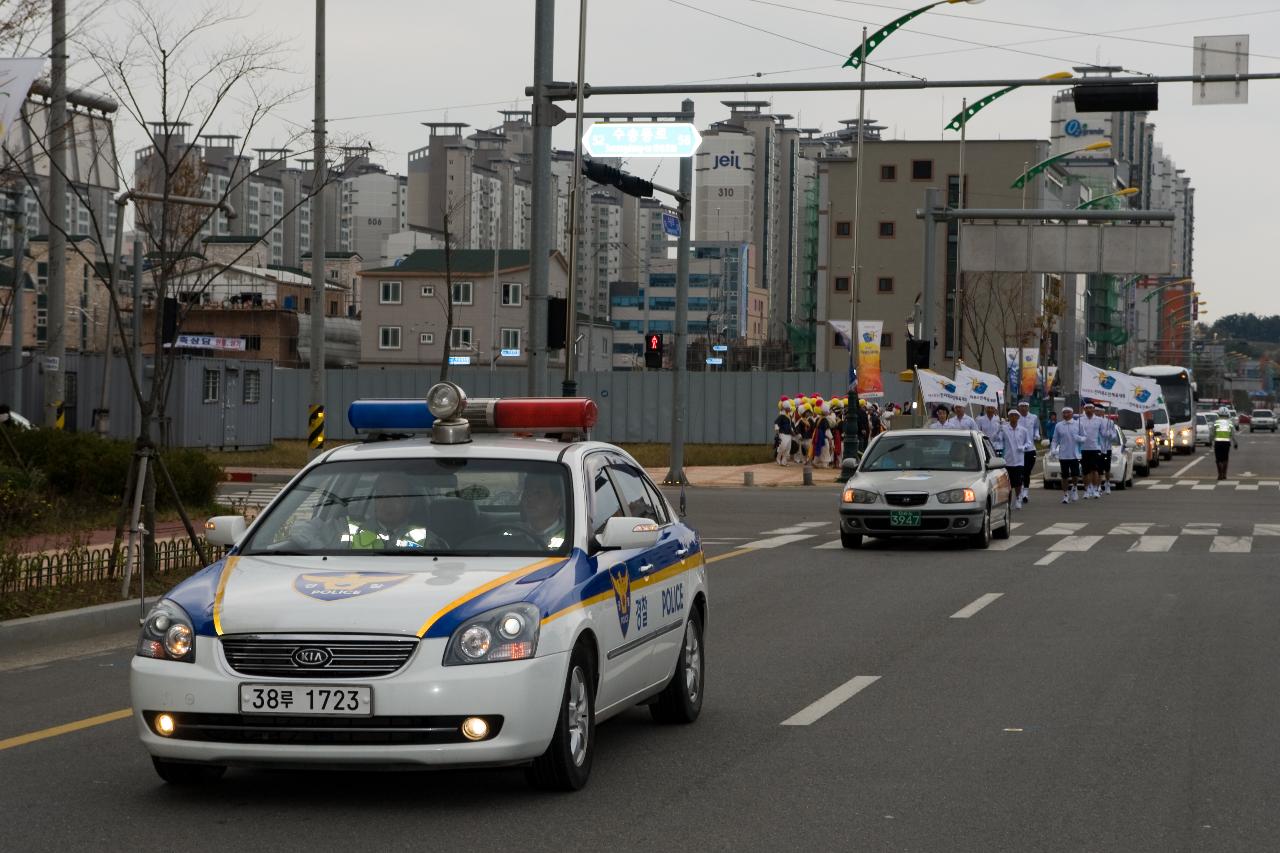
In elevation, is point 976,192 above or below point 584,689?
above

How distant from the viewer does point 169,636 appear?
7.34 m

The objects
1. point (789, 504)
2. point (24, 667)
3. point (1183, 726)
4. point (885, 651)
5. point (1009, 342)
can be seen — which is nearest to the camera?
point (1183, 726)

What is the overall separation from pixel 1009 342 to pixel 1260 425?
46.9m

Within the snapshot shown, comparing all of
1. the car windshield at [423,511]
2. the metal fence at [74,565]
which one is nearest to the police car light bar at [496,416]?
the car windshield at [423,511]

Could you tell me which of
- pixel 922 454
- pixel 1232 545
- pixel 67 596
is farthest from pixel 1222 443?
pixel 67 596

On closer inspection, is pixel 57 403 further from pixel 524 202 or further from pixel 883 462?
pixel 524 202

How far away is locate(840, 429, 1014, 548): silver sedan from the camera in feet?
74.5

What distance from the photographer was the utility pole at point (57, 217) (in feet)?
68.0

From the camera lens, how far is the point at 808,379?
65.6 m

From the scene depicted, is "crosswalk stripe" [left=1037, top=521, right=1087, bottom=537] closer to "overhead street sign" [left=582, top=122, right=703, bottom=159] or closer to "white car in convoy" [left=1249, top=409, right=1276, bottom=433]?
"overhead street sign" [left=582, top=122, right=703, bottom=159]

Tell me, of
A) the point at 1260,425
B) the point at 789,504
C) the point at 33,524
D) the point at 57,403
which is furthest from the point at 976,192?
the point at 33,524

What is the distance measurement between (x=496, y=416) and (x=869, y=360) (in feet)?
134


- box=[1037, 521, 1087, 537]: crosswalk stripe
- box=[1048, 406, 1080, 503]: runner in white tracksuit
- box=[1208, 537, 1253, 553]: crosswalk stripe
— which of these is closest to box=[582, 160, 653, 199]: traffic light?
box=[1037, 521, 1087, 537]: crosswalk stripe

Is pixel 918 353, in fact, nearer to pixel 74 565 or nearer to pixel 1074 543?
pixel 1074 543
